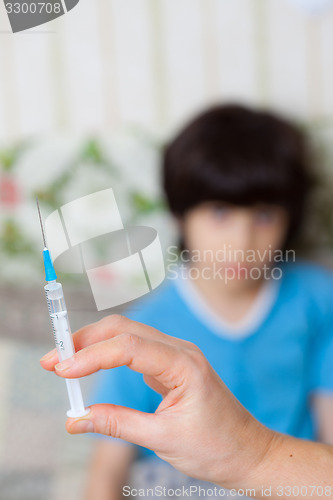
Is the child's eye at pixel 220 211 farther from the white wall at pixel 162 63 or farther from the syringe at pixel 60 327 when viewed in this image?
the syringe at pixel 60 327

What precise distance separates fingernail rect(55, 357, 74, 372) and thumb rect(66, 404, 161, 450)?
0.04 meters

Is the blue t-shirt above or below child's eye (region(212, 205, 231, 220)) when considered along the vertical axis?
below

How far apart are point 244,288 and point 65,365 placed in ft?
1.33

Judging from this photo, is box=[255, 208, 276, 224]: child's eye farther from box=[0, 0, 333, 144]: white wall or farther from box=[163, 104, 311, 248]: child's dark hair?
box=[0, 0, 333, 144]: white wall

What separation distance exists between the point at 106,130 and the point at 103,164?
2.3 inches

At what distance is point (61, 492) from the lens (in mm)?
824

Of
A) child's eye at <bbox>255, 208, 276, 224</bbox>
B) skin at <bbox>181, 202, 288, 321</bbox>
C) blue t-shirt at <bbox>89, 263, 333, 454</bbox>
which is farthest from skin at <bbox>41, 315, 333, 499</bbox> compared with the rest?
child's eye at <bbox>255, 208, 276, 224</bbox>

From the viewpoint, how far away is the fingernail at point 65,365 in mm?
341

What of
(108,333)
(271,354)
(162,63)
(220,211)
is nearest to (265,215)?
(220,211)

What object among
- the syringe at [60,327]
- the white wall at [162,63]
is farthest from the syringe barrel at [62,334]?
the white wall at [162,63]

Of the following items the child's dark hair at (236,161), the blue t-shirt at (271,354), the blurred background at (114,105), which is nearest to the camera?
the blue t-shirt at (271,354)

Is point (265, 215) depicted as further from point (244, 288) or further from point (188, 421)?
point (188, 421)

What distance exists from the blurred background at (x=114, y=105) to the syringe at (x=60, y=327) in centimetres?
51

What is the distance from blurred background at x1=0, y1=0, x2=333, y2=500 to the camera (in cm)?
90
